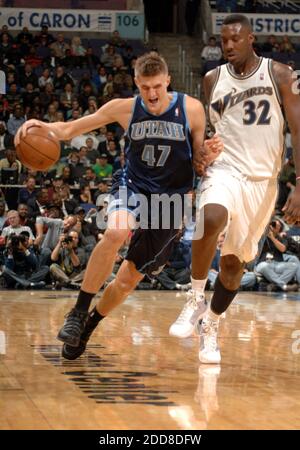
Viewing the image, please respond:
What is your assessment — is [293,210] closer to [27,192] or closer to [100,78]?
[27,192]

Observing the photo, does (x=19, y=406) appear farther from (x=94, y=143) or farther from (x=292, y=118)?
(x=94, y=143)

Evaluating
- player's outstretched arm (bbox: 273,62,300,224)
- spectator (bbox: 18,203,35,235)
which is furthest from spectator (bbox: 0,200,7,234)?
player's outstretched arm (bbox: 273,62,300,224)

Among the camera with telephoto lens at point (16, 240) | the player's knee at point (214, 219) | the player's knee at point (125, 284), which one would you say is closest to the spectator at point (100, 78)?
the camera with telephoto lens at point (16, 240)

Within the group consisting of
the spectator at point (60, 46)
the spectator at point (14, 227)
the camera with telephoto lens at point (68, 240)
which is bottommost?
the camera with telephoto lens at point (68, 240)

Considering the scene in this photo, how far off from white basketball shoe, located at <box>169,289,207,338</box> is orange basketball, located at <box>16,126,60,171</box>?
1276mm

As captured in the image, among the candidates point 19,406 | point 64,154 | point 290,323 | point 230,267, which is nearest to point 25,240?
point 64,154

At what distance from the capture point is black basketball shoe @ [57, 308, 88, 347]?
5051 millimetres

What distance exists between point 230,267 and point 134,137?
43.2 inches

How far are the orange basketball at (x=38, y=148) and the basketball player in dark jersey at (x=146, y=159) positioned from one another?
80mm

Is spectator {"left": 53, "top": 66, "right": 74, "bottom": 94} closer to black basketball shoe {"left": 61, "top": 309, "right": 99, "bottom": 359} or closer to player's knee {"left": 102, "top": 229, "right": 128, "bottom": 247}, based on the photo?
black basketball shoe {"left": 61, "top": 309, "right": 99, "bottom": 359}

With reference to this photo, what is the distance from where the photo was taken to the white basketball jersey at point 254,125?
5438 millimetres

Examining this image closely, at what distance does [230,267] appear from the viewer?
565cm

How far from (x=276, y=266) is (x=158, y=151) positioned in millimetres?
8165

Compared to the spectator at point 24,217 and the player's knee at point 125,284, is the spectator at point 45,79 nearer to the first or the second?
the spectator at point 24,217
